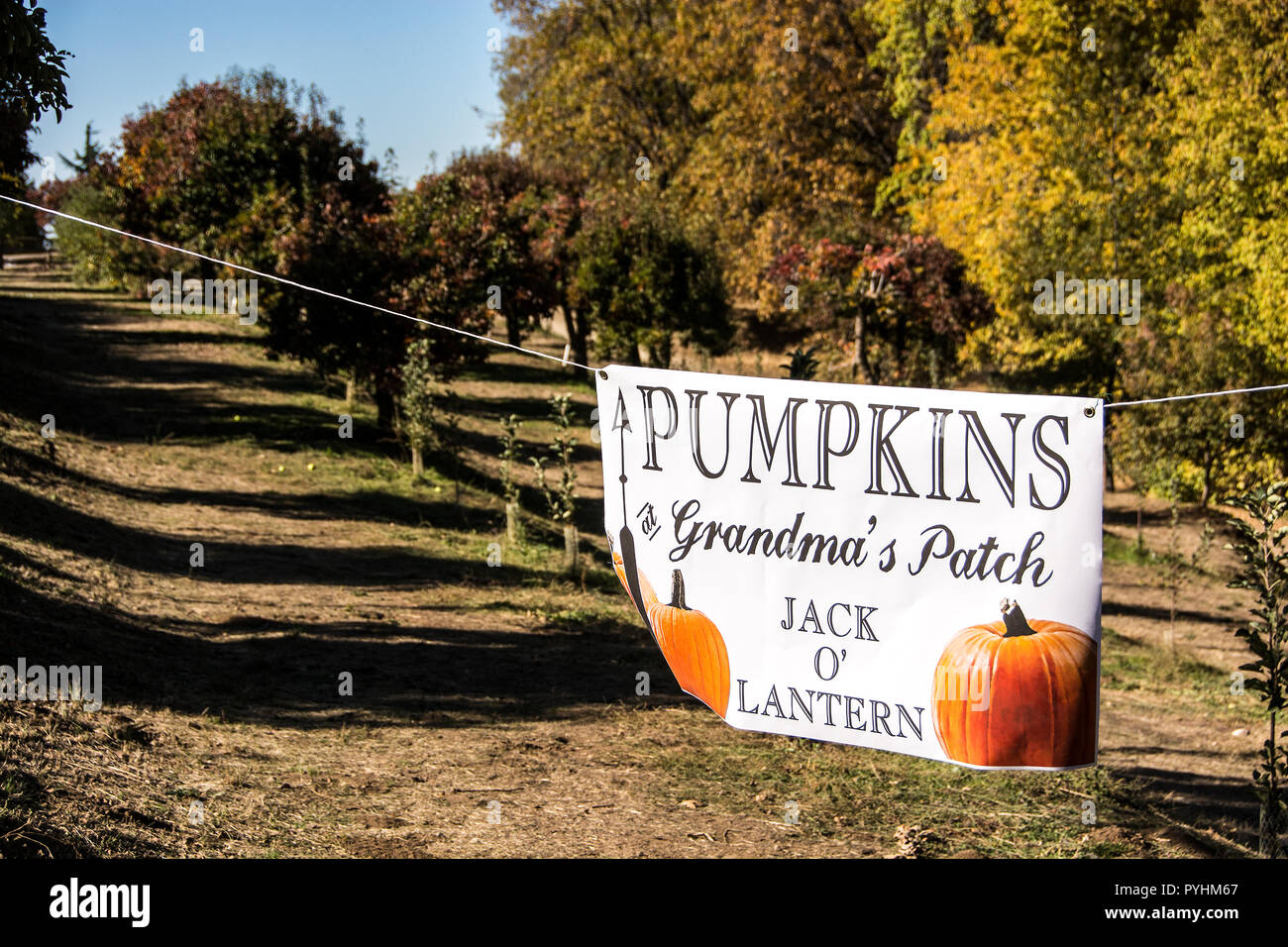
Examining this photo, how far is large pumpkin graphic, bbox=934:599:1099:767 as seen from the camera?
4.03 meters

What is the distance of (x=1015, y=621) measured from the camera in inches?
162

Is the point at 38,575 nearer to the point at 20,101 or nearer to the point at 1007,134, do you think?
the point at 20,101

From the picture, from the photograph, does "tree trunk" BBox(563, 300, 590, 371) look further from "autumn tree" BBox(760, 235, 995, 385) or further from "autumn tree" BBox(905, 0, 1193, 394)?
"autumn tree" BBox(905, 0, 1193, 394)

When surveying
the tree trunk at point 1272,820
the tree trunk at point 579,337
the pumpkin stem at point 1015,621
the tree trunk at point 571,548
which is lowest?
the tree trunk at point 1272,820

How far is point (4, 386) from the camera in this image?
1524 cm

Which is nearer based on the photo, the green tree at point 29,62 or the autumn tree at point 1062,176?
the green tree at point 29,62

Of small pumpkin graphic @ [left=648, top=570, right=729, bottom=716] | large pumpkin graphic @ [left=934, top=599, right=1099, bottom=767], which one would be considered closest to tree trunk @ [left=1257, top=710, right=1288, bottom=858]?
large pumpkin graphic @ [left=934, top=599, right=1099, bottom=767]

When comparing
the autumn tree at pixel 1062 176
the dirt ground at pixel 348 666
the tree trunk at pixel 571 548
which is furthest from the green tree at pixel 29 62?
the autumn tree at pixel 1062 176

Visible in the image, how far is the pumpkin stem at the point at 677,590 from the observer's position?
15.6 feet

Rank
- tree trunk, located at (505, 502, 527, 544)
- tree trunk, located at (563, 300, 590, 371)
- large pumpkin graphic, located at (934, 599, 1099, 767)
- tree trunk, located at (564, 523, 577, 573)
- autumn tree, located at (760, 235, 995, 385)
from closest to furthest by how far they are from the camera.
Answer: large pumpkin graphic, located at (934, 599, 1099, 767)
tree trunk, located at (564, 523, 577, 573)
tree trunk, located at (505, 502, 527, 544)
autumn tree, located at (760, 235, 995, 385)
tree trunk, located at (563, 300, 590, 371)

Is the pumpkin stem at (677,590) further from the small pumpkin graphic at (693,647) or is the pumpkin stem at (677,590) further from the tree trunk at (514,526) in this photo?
the tree trunk at (514,526)

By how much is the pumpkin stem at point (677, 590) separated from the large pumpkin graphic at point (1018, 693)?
1.12 meters

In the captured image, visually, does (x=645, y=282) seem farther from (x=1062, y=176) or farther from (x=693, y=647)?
(x=693, y=647)

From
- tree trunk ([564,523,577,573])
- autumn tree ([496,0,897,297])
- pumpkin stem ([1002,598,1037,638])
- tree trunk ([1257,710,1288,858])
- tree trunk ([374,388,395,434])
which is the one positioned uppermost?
autumn tree ([496,0,897,297])
